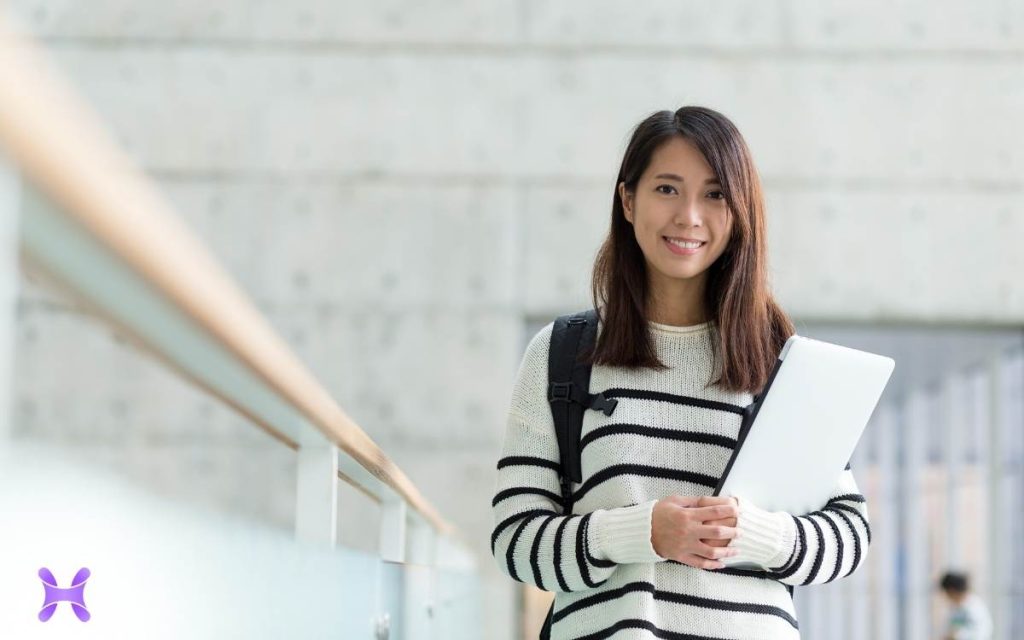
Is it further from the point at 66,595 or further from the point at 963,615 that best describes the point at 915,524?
the point at 66,595

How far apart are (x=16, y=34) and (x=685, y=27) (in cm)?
737

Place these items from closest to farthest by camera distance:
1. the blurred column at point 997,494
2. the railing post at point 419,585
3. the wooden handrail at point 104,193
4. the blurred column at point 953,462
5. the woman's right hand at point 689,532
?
the wooden handrail at point 104,193, the woman's right hand at point 689,532, the railing post at point 419,585, the blurred column at point 997,494, the blurred column at point 953,462

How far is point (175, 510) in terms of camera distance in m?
1.91

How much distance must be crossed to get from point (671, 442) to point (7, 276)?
4.43 ft

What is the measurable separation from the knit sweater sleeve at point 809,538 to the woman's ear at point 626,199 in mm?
460

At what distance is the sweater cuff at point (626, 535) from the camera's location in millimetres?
1777

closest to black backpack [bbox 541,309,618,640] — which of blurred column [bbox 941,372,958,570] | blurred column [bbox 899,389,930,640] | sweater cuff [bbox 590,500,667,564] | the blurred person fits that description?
sweater cuff [bbox 590,500,667,564]

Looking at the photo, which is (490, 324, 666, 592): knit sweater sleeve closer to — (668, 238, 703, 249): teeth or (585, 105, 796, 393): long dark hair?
(585, 105, 796, 393): long dark hair

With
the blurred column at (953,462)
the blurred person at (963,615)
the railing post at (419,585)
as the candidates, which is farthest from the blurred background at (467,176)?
the blurred column at (953,462)

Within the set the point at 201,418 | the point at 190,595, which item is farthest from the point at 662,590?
the point at 201,418

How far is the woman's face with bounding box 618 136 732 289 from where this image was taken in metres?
1.95

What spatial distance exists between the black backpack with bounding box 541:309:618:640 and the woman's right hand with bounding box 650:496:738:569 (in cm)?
19

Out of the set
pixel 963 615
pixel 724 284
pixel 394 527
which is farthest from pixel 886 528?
pixel 724 284

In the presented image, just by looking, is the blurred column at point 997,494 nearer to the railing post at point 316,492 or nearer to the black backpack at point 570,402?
the black backpack at point 570,402
